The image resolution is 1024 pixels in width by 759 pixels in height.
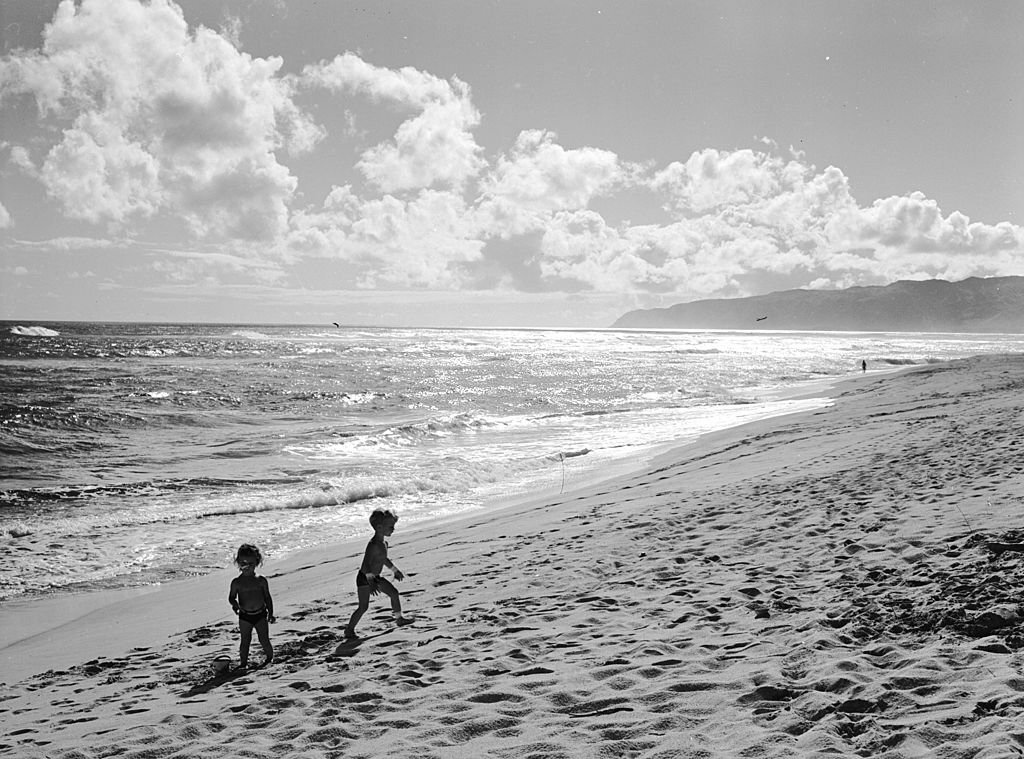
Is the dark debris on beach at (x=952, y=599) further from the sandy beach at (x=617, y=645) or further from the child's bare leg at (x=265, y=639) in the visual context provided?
the child's bare leg at (x=265, y=639)

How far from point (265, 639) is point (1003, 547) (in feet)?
20.1

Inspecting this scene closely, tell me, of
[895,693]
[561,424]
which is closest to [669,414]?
[561,424]

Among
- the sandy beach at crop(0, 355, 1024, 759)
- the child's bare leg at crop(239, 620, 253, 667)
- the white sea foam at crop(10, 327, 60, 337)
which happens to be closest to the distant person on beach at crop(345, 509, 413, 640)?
the sandy beach at crop(0, 355, 1024, 759)

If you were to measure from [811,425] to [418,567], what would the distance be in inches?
518

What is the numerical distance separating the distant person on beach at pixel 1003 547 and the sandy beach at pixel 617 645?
0.22 ft

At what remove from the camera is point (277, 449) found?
20.2 metres

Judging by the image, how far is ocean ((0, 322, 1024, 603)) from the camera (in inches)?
449

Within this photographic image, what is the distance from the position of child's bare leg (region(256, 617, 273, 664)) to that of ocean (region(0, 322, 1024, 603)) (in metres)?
4.55

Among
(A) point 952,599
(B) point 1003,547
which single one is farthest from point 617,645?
(B) point 1003,547

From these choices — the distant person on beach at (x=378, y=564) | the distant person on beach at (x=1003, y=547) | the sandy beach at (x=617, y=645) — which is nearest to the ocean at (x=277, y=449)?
the sandy beach at (x=617, y=645)

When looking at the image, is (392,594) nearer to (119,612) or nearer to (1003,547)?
(119,612)

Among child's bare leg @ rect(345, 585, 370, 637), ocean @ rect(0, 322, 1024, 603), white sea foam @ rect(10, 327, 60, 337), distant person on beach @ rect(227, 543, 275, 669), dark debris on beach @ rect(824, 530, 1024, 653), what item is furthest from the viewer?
white sea foam @ rect(10, 327, 60, 337)

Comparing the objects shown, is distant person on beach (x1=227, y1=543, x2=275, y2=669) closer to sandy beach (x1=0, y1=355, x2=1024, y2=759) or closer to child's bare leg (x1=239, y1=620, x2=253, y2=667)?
child's bare leg (x1=239, y1=620, x2=253, y2=667)

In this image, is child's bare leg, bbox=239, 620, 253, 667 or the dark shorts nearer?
child's bare leg, bbox=239, 620, 253, 667
